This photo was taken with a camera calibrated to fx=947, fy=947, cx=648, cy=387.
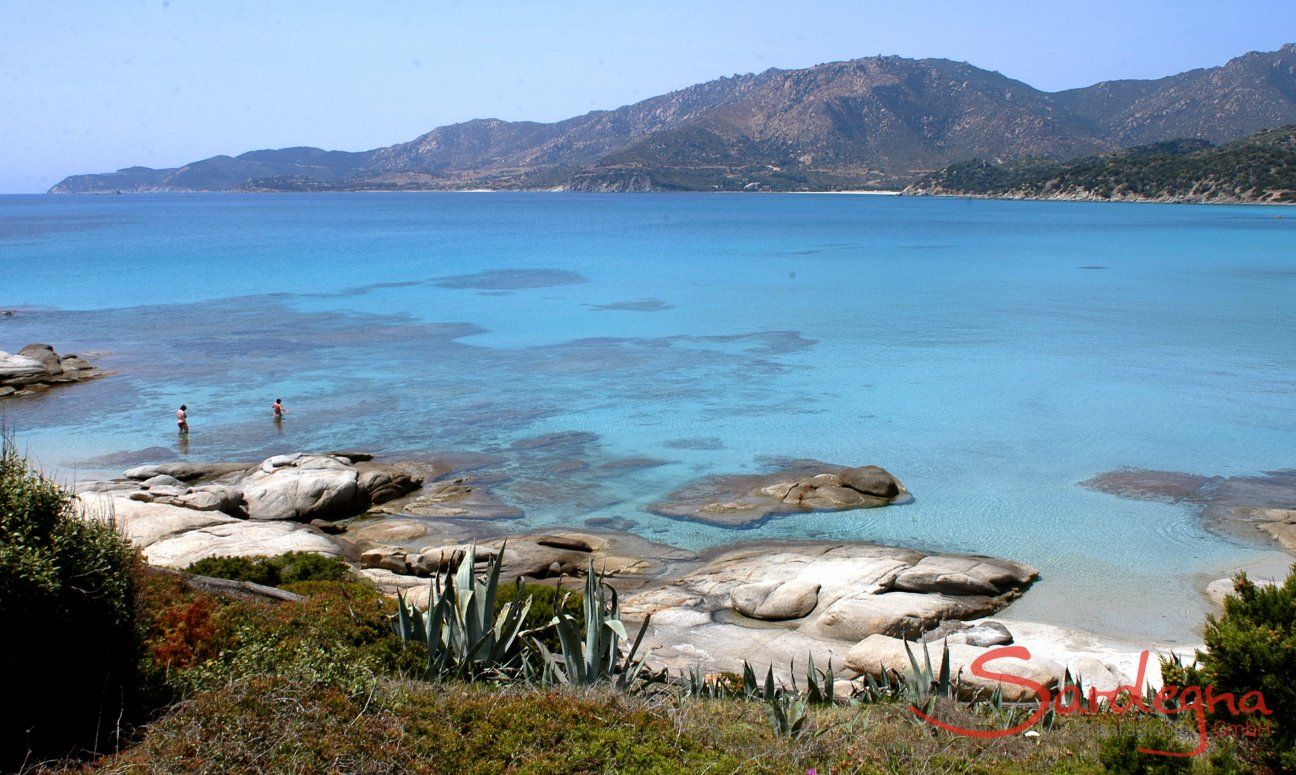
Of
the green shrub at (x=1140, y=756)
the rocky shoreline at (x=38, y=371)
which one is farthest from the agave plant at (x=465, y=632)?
the rocky shoreline at (x=38, y=371)

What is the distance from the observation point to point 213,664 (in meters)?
7.72

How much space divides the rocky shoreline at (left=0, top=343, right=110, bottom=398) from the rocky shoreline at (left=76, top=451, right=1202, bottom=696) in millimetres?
11419

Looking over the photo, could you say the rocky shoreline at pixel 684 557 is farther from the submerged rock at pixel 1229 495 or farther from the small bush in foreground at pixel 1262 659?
the submerged rock at pixel 1229 495

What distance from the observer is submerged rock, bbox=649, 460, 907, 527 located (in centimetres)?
1858

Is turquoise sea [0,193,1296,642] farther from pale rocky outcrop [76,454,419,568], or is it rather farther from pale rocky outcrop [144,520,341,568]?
pale rocky outcrop [144,520,341,568]

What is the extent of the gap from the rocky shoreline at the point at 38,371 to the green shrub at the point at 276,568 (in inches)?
807

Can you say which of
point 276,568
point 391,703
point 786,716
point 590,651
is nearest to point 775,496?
point 276,568

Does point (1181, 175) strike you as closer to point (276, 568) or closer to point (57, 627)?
point (276, 568)

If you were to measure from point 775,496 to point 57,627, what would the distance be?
1422 cm

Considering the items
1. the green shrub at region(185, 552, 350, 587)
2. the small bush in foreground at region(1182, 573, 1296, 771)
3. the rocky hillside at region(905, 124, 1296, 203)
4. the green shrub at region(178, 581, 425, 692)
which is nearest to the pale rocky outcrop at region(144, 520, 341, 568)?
the green shrub at region(185, 552, 350, 587)

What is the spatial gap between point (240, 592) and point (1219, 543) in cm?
1573

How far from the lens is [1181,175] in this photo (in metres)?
151

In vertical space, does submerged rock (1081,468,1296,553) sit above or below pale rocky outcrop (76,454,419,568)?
below
